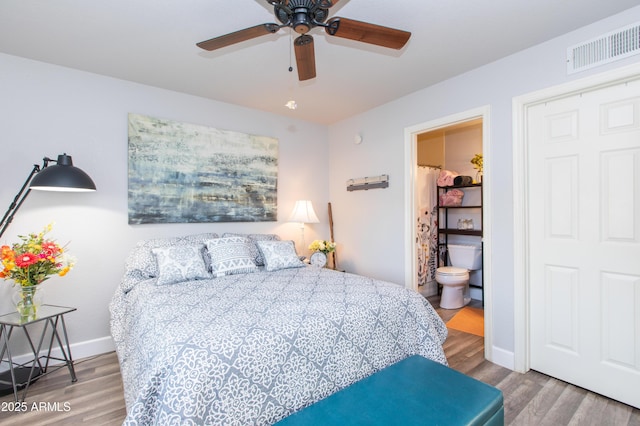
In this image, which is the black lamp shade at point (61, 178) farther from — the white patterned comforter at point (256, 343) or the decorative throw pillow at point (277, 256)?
the decorative throw pillow at point (277, 256)

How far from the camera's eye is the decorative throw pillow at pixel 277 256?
9.33 feet

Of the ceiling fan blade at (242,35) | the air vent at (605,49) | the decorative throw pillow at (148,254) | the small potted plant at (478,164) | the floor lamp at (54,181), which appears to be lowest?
the decorative throw pillow at (148,254)

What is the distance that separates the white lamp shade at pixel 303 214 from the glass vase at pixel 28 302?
2353 mm

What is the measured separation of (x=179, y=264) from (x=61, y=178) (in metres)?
1.02

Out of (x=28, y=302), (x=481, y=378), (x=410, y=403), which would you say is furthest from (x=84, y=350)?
(x=481, y=378)

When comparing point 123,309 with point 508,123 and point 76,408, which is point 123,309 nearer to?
point 76,408

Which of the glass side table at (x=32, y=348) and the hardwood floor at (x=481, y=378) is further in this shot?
the glass side table at (x=32, y=348)

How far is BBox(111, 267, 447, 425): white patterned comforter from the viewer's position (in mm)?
1224

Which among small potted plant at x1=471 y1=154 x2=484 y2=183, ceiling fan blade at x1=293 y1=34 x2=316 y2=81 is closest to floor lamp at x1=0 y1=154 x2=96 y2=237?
ceiling fan blade at x1=293 y1=34 x2=316 y2=81

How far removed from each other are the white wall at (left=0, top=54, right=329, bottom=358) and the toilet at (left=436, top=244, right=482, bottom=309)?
305 centimetres

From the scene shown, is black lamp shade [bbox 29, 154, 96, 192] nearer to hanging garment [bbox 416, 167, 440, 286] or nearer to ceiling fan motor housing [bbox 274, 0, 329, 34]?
ceiling fan motor housing [bbox 274, 0, 329, 34]

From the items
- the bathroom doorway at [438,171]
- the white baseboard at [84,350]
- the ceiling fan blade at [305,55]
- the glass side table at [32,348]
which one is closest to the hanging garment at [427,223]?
the bathroom doorway at [438,171]

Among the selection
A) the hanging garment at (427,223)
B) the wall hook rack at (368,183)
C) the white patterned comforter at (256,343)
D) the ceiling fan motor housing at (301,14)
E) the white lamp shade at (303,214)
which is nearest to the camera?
the white patterned comforter at (256,343)

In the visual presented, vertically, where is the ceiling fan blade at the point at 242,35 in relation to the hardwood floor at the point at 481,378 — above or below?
above
